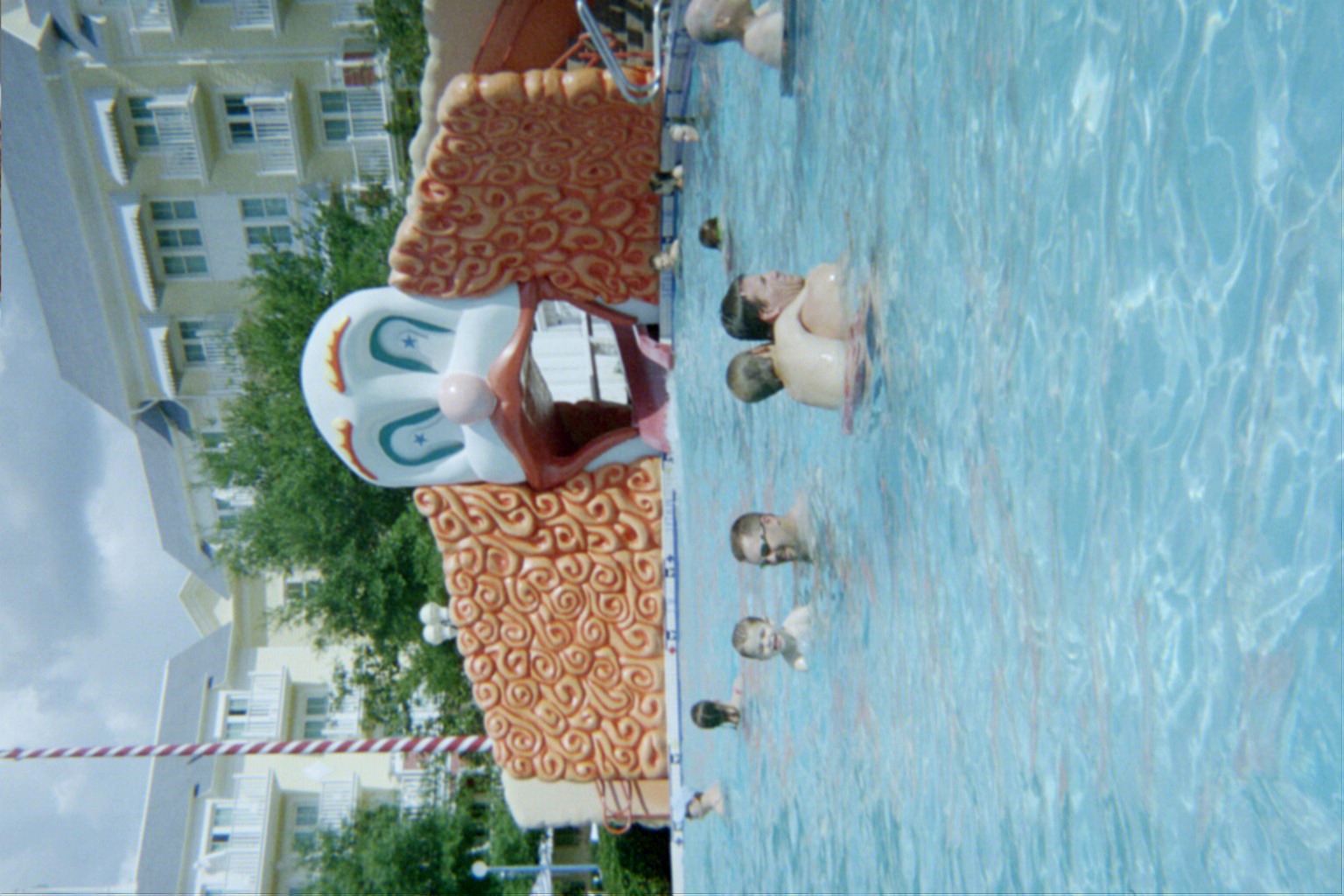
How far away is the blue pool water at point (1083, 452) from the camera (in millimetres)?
2379

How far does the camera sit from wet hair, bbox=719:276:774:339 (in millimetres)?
5531

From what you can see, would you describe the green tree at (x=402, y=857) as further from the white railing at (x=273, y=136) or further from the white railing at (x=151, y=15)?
the white railing at (x=151, y=15)

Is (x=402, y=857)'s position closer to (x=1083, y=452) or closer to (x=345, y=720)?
(x=345, y=720)

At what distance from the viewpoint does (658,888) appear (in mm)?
15273

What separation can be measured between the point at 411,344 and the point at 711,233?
8.76ft

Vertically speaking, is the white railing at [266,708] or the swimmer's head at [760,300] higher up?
the white railing at [266,708]

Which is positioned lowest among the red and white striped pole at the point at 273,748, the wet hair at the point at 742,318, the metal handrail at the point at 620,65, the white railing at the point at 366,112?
the red and white striped pole at the point at 273,748

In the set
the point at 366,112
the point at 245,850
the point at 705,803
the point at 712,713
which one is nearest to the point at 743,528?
the point at 712,713

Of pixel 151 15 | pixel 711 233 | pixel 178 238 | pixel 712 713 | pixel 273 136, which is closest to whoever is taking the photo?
pixel 712 713

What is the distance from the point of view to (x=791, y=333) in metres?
5.26

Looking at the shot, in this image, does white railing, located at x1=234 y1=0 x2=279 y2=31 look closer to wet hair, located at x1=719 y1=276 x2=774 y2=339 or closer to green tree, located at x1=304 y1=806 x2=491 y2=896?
green tree, located at x1=304 y1=806 x2=491 y2=896

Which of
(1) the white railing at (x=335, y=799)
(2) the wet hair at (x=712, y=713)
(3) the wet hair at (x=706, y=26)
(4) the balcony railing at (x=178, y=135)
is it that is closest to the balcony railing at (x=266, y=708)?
(1) the white railing at (x=335, y=799)

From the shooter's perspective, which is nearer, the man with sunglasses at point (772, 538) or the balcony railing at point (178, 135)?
the man with sunglasses at point (772, 538)

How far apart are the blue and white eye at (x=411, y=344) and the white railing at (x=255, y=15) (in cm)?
1214
